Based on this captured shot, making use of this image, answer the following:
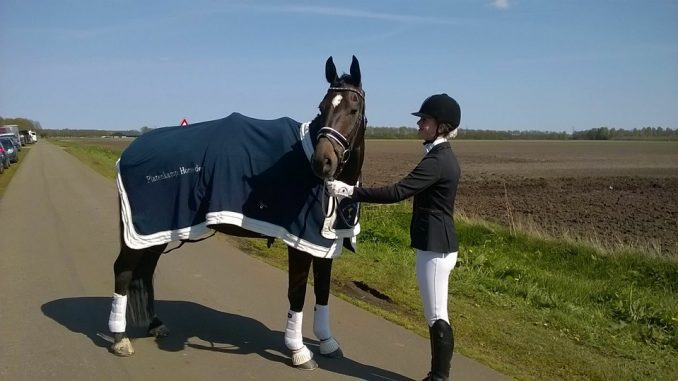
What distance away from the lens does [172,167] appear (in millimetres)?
4559

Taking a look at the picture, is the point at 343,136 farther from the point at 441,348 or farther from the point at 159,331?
the point at 159,331

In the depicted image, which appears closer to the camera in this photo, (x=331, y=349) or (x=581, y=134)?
(x=331, y=349)

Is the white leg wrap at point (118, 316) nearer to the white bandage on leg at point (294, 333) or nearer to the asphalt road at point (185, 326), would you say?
the asphalt road at point (185, 326)

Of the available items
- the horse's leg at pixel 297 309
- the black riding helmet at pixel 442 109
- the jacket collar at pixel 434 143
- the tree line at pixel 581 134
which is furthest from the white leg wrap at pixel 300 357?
the tree line at pixel 581 134

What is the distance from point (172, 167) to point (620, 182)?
26.4 meters

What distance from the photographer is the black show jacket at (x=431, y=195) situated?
375 cm

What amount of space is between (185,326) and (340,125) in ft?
9.11

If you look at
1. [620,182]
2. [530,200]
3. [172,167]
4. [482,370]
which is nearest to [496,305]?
[482,370]

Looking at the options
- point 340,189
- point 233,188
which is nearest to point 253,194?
point 233,188

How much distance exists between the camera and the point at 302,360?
4.44 meters

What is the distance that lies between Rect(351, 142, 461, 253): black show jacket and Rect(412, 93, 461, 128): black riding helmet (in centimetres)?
19

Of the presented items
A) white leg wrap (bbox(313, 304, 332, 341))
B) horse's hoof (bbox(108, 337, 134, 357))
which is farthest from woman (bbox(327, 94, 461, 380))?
horse's hoof (bbox(108, 337, 134, 357))

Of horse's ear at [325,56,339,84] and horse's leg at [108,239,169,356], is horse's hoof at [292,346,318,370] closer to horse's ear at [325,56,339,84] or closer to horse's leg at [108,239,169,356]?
horse's leg at [108,239,169,356]

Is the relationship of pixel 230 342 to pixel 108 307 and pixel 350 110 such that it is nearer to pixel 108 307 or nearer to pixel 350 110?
pixel 108 307
